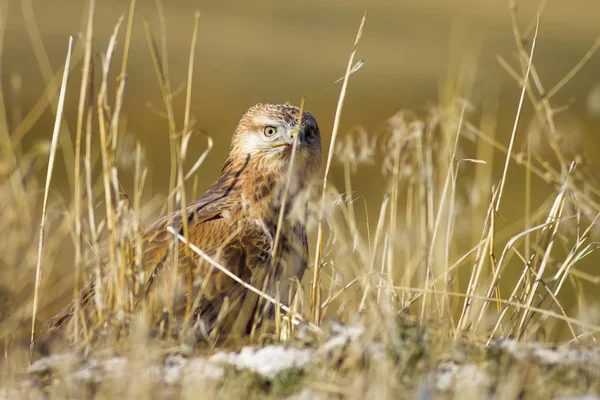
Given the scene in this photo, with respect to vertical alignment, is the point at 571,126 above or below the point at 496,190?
above

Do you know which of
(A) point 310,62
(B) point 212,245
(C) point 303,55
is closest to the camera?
(B) point 212,245

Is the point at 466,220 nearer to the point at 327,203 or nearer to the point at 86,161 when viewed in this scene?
the point at 327,203

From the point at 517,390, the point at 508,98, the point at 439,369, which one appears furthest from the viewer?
the point at 508,98

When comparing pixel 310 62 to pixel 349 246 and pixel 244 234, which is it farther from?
pixel 349 246

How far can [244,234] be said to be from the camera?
191 inches

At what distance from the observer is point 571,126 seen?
4.16 metres

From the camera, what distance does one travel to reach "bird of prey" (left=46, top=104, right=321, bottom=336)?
4.41 m

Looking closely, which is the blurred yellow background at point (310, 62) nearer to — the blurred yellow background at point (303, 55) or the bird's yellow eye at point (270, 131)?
the blurred yellow background at point (303, 55)

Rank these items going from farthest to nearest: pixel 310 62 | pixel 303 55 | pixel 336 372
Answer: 1. pixel 303 55
2. pixel 310 62
3. pixel 336 372

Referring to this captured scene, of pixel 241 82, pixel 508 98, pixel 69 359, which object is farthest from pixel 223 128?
pixel 69 359

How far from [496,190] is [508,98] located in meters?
28.2

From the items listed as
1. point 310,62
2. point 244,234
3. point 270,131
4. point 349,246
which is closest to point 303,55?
point 310,62

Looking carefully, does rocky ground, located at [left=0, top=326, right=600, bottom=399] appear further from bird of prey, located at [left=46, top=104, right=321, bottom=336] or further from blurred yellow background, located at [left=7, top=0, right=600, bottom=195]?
blurred yellow background, located at [left=7, top=0, right=600, bottom=195]

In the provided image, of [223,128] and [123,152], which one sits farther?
[223,128]
